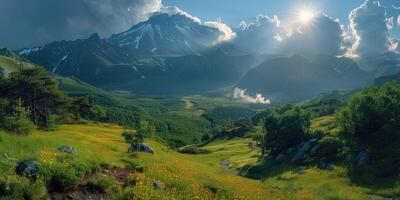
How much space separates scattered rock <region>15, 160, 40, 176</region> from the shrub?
314cm

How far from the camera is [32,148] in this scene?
28953 mm

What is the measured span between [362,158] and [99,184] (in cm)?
4845

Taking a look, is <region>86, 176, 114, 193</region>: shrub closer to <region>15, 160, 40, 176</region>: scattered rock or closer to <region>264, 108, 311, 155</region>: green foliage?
<region>15, 160, 40, 176</region>: scattered rock

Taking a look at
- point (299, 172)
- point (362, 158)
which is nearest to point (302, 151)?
point (299, 172)

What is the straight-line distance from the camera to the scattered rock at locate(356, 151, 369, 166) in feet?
196

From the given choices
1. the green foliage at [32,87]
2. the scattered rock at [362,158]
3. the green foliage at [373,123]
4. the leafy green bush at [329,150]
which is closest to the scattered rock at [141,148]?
the scattered rock at [362,158]

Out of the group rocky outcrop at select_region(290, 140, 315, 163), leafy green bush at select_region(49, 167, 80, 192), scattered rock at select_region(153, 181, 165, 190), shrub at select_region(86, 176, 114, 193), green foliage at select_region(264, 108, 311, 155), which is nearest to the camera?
leafy green bush at select_region(49, 167, 80, 192)

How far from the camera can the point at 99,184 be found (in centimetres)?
2305

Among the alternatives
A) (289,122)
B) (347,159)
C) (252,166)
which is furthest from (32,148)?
(289,122)

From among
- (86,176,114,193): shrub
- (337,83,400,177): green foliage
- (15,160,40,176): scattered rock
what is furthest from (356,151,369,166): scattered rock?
(15,160,40,176): scattered rock

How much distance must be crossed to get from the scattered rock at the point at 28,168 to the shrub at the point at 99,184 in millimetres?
3142

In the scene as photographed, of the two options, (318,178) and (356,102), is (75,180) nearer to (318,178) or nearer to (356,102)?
(318,178)

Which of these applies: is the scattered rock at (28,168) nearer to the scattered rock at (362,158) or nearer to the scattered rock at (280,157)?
the scattered rock at (362,158)

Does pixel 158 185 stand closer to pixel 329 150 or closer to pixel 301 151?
pixel 329 150
